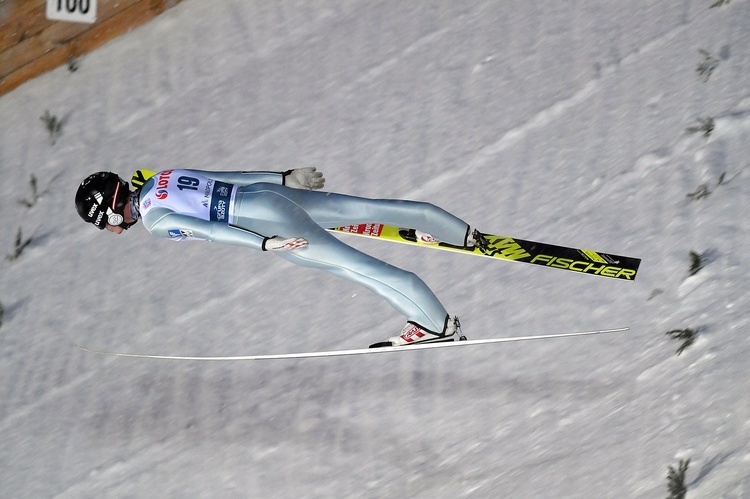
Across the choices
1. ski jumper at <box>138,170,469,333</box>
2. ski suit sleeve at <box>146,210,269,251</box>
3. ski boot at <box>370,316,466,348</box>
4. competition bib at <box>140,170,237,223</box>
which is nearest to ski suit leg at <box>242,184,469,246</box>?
ski jumper at <box>138,170,469,333</box>

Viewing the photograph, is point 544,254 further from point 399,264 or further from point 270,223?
point 270,223

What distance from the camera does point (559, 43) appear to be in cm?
502

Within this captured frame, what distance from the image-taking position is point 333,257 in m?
3.96

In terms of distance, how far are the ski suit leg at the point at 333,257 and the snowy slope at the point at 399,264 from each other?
1.75 feet

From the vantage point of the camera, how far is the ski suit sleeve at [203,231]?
3859 millimetres

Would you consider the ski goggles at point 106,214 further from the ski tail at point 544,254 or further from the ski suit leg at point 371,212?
the ski tail at point 544,254

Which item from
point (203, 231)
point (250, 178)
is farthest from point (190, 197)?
point (250, 178)

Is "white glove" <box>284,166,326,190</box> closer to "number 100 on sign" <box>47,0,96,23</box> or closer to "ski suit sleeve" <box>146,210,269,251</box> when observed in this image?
"ski suit sleeve" <box>146,210,269,251</box>

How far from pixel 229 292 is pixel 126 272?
544 mm

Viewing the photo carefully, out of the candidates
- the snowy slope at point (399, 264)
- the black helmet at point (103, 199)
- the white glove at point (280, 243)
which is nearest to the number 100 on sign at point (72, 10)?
the snowy slope at point (399, 264)

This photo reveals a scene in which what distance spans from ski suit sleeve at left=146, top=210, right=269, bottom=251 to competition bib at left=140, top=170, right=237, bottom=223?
0.16ft

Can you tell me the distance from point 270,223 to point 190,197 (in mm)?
316

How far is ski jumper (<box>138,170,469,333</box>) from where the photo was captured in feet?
12.9

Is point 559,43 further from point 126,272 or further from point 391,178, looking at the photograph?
point 126,272
